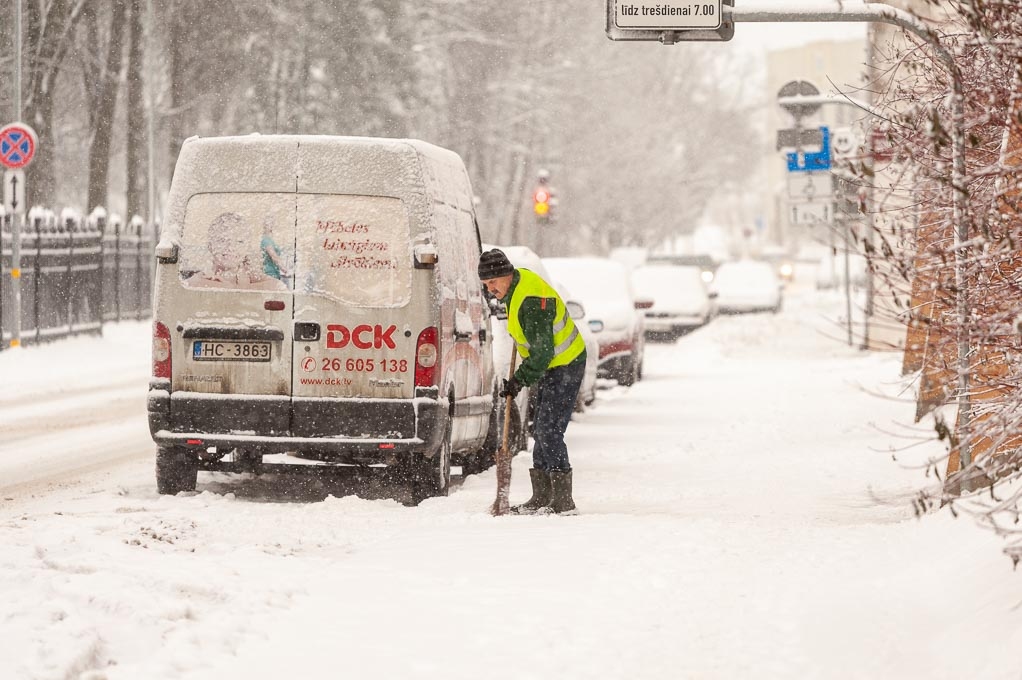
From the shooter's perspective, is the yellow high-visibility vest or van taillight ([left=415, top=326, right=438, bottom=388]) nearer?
the yellow high-visibility vest

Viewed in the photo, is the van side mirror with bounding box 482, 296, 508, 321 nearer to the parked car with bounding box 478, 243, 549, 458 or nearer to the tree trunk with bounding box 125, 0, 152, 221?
the parked car with bounding box 478, 243, 549, 458

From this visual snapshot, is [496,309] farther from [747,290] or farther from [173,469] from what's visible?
[747,290]

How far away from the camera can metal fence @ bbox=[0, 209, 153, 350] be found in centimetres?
2767

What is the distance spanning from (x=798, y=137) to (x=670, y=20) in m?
11.2

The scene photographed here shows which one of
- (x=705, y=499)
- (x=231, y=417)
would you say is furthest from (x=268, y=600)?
(x=705, y=499)

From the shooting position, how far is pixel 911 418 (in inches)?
688

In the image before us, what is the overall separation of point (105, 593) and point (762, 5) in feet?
19.5

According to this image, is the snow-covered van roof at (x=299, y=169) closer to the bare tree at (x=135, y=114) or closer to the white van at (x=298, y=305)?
the white van at (x=298, y=305)

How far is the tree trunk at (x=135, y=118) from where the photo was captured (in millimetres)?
39031

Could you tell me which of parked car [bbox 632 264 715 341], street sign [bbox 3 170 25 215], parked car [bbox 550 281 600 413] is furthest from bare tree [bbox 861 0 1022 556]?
parked car [bbox 632 264 715 341]

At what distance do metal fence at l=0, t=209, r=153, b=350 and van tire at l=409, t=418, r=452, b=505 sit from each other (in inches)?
649

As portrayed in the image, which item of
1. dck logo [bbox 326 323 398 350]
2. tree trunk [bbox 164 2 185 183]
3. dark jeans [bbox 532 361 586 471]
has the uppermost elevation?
tree trunk [bbox 164 2 185 183]

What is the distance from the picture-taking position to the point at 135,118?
4100cm

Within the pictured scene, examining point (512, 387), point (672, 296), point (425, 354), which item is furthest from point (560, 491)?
point (672, 296)
